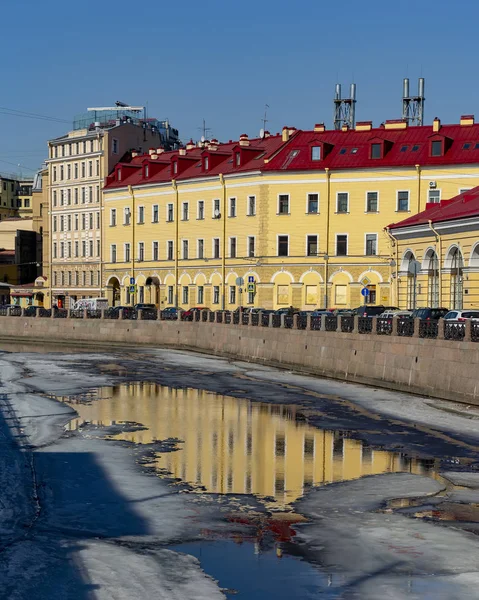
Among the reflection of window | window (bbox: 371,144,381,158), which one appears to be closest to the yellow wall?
the reflection of window

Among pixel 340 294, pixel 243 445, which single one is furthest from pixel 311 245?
pixel 243 445

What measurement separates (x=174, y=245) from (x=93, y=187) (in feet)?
44.7

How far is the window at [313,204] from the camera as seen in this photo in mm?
62125

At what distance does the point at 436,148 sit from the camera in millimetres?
60156

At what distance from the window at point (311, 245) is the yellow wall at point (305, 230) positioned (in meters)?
0.31

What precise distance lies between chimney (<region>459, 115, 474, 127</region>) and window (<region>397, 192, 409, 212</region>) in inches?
261

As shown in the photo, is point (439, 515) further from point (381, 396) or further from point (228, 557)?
point (381, 396)

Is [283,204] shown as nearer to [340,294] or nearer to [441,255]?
[340,294]

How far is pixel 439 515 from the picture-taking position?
14.4m

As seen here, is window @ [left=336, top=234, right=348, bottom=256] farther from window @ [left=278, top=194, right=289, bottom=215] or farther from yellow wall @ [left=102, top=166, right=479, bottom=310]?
window @ [left=278, top=194, right=289, bottom=215]

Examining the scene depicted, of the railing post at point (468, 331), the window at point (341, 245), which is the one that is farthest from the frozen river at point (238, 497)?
the window at point (341, 245)

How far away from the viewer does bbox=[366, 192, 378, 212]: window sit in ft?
199

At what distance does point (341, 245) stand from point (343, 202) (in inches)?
108

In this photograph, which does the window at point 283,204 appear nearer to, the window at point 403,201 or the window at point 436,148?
the window at point 403,201
